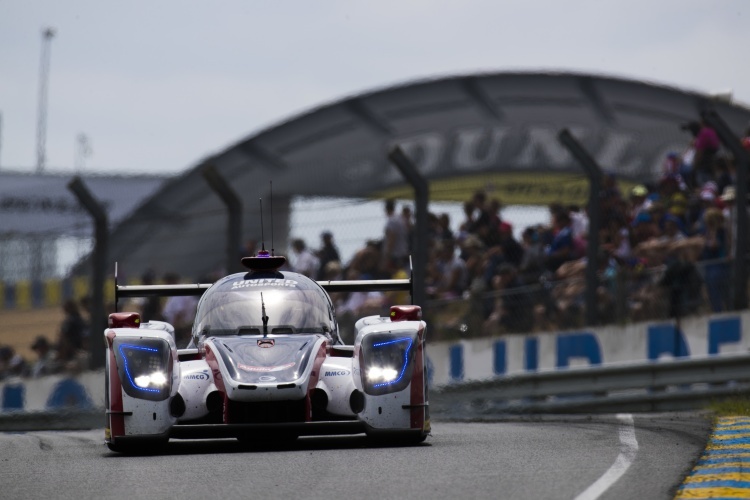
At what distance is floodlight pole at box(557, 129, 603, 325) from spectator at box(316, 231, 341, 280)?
99.6 inches

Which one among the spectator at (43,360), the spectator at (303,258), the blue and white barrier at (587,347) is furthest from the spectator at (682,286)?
the spectator at (43,360)

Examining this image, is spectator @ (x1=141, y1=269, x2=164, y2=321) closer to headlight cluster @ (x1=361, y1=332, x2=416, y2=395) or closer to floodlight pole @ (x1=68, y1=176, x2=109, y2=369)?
floodlight pole @ (x1=68, y1=176, x2=109, y2=369)

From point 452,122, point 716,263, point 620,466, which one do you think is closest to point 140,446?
point 620,466

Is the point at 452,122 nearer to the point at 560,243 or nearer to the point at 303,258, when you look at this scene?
the point at 303,258

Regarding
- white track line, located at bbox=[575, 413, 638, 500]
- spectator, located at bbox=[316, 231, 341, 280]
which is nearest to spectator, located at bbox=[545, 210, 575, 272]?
spectator, located at bbox=[316, 231, 341, 280]

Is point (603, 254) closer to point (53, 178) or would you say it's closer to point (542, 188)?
point (542, 188)

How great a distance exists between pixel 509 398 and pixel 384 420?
4897 millimetres

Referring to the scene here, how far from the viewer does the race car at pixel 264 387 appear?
364 inches

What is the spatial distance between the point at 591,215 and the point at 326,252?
2707mm

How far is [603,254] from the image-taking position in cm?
1529

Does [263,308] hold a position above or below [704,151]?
below

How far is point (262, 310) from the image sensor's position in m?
10.3

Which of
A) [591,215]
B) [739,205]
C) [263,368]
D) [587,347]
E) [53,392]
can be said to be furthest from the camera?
[53,392]

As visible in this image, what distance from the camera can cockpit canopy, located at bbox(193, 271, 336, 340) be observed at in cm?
1033
